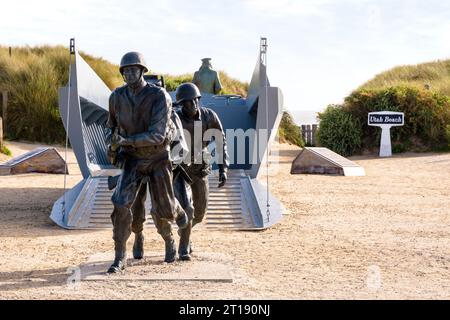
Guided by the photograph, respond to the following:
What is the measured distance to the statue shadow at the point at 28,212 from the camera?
31.9 feet

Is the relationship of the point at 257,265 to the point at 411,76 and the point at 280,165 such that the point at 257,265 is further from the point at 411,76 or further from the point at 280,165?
the point at 411,76

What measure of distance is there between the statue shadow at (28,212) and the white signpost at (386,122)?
1302cm

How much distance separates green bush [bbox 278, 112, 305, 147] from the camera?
2929 cm

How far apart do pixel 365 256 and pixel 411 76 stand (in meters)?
26.5

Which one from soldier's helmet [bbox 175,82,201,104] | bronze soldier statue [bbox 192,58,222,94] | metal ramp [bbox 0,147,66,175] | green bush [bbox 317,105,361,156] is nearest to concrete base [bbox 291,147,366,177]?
bronze soldier statue [bbox 192,58,222,94]

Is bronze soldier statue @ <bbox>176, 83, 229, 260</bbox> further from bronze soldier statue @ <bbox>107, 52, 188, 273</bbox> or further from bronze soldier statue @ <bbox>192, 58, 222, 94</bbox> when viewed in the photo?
bronze soldier statue @ <bbox>192, 58, 222, 94</bbox>

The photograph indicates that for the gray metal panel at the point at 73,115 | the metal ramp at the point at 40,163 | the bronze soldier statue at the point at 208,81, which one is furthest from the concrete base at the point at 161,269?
the metal ramp at the point at 40,163

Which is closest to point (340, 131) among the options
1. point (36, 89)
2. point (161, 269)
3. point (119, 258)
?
point (36, 89)

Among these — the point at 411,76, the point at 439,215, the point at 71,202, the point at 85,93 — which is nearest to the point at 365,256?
the point at 439,215

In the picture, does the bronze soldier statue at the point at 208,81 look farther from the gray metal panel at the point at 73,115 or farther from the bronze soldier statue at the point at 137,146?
the bronze soldier statue at the point at 137,146

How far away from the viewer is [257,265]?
7.36m

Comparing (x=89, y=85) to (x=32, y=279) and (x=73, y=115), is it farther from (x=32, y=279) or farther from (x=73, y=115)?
(x=32, y=279)

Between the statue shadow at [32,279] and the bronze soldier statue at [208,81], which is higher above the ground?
the bronze soldier statue at [208,81]

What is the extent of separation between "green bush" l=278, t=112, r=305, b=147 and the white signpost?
5764mm
